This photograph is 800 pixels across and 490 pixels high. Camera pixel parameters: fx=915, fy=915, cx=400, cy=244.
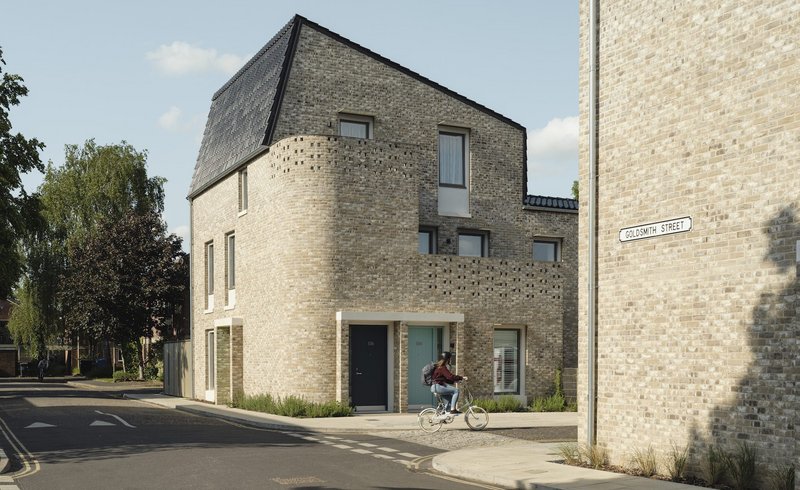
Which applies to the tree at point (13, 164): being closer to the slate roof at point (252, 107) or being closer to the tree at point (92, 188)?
the slate roof at point (252, 107)

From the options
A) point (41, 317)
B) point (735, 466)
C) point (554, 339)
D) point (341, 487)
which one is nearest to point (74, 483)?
point (341, 487)

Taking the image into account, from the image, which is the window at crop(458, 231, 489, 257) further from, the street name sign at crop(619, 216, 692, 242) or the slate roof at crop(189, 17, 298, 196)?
the street name sign at crop(619, 216, 692, 242)

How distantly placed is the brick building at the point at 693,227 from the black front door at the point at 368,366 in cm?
1200

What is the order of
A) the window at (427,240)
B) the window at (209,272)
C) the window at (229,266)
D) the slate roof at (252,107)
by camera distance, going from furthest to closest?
1. the window at (209,272)
2. the window at (229,266)
3. the window at (427,240)
4. the slate roof at (252,107)

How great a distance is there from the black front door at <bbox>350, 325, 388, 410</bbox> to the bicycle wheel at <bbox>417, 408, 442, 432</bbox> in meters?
5.02

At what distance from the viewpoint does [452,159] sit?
1241 inches

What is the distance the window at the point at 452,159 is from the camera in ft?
103

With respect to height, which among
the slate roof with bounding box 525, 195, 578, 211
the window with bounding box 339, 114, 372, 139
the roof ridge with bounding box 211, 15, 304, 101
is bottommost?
the slate roof with bounding box 525, 195, 578, 211

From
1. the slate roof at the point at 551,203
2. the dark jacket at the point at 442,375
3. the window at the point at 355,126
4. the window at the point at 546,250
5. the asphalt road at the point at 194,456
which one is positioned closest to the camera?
the asphalt road at the point at 194,456

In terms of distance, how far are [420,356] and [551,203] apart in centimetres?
928

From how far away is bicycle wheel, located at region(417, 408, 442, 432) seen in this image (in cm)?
2102

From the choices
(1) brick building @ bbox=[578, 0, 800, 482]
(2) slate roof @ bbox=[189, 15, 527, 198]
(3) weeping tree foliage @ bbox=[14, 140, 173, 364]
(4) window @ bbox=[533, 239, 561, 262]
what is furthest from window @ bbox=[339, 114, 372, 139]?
(3) weeping tree foliage @ bbox=[14, 140, 173, 364]

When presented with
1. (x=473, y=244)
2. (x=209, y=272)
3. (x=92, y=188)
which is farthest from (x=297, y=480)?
(x=92, y=188)

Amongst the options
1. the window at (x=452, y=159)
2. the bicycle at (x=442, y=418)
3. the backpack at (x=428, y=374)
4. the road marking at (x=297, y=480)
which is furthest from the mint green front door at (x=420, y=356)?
the road marking at (x=297, y=480)
